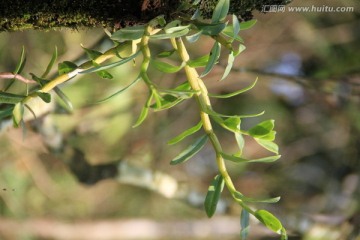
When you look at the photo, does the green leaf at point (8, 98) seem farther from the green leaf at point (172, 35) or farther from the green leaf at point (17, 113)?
the green leaf at point (172, 35)

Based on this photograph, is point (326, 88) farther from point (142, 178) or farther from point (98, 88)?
point (98, 88)

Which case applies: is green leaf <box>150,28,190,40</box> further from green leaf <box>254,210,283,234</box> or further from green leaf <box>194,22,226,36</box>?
green leaf <box>254,210,283,234</box>

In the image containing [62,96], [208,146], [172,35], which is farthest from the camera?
[208,146]

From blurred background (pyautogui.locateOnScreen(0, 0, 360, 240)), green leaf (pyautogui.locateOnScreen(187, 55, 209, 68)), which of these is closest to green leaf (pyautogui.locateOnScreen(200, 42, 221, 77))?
green leaf (pyautogui.locateOnScreen(187, 55, 209, 68))

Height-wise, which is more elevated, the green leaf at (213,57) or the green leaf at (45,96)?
the green leaf at (213,57)

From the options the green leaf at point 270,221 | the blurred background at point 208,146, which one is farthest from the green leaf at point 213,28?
the blurred background at point 208,146

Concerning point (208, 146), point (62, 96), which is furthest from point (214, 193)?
point (208, 146)

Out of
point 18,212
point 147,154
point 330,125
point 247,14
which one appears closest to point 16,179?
point 18,212

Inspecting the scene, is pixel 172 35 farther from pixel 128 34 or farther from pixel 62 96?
pixel 62 96
